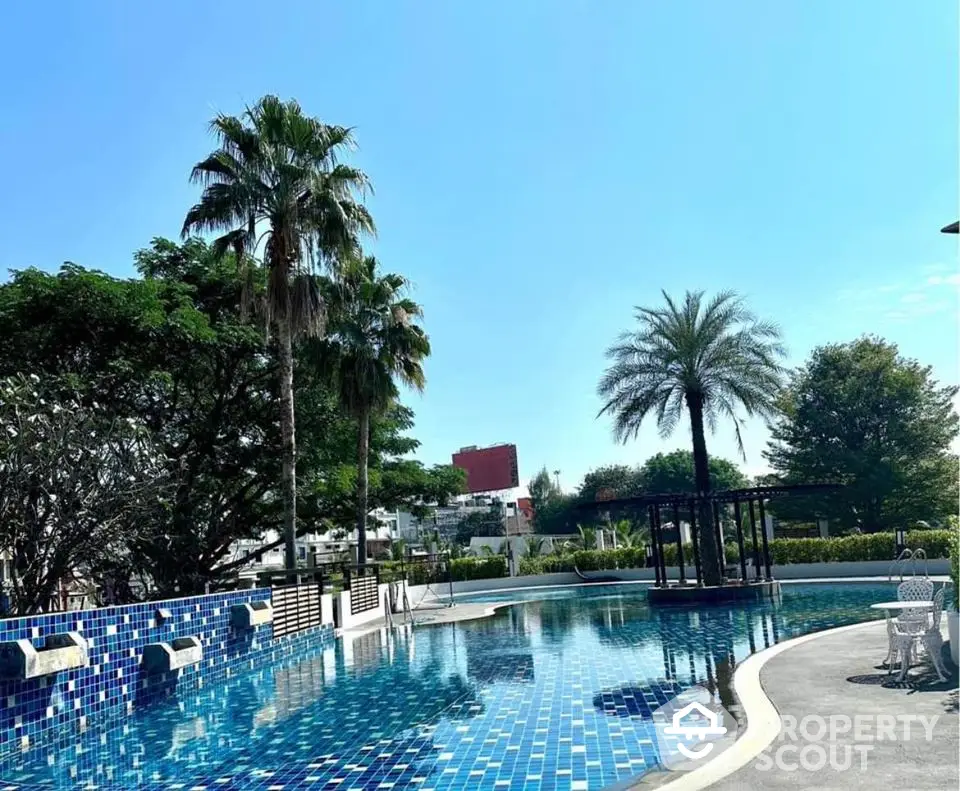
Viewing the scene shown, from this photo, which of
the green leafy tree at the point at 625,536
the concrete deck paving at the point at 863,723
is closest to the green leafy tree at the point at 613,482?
the green leafy tree at the point at 625,536

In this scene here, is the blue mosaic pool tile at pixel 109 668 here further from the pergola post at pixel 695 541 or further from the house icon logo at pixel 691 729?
the pergola post at pixel 695 541

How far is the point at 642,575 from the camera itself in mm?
37031

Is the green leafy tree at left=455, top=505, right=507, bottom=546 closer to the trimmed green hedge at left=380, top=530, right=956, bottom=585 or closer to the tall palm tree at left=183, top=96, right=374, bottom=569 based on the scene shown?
the trimmed green hedge at left=380, top=530, right=956, bottom=585

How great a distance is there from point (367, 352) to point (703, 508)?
1129 cm

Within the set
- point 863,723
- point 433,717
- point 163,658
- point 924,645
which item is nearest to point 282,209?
point 163,658

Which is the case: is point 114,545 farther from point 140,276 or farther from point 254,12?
point 254,12

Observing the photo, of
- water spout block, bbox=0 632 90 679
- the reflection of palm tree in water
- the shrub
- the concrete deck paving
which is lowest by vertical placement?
the reflection of palm tree in water

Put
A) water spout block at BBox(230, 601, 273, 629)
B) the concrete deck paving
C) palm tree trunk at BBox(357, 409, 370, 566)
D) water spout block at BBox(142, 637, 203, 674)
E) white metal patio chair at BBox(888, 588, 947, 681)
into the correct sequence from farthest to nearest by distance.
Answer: palm tree trunk at BBox(357, 409, 370, 566), water spout block at BBox(230, 601, 273, 629), water spout block at BBox(142, 637, 203, 674), white metal patio chair at BBox(888, 588, 947, 681), the concrete deck paving

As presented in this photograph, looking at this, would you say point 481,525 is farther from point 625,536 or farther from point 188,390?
point 188,390

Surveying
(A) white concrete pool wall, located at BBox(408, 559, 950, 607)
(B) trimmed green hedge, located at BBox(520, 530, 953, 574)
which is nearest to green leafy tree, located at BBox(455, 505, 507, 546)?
(B) trimmed green hedge, located at BBox(520, 530, 953, 574)

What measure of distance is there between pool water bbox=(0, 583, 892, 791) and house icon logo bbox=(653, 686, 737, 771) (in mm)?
160

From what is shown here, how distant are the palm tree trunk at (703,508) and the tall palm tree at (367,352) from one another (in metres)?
9.06

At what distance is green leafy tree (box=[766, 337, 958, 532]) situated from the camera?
1720 inches

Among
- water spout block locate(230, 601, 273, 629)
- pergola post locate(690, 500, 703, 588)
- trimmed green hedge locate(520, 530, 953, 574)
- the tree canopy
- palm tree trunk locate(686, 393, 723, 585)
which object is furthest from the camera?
trimmed green hedge locate(520, 530, 953, 574)
